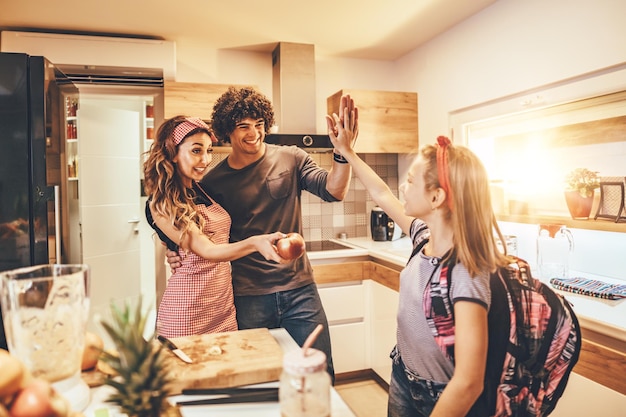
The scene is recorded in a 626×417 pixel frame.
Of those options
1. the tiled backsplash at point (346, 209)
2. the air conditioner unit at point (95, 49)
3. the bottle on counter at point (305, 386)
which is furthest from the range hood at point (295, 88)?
the bottle on counter at point (305, 386)

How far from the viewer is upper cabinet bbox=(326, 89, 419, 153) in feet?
11.0

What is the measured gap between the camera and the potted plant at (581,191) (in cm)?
214

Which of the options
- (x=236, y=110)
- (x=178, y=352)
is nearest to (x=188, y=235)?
(x=178, y=352)

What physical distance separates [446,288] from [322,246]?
2.35m

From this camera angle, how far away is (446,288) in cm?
109

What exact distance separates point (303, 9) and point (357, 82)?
1.20m

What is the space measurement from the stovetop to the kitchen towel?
5.20 ft

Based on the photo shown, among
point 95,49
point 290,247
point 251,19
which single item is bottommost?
point 290,247

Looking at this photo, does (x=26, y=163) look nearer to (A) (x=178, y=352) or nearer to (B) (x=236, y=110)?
(A) (x=178, y=352)

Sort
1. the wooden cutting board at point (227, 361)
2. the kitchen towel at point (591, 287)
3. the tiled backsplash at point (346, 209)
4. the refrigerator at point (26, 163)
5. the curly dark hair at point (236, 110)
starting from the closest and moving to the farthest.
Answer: the wooden cutting board at point (227, 361), the refrigerator at point (26, 163), the kitchen towel at point (591, 287), the curly dark hair at point (236, 110), the tiled backsplash at point (346, 209)

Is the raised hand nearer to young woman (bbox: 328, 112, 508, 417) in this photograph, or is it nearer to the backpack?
young woman (bbox: 328, 112, 508, 417)

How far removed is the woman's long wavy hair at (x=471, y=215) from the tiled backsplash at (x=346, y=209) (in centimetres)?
259

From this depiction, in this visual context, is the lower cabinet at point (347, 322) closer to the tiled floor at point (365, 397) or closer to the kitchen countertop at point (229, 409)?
the tiled floor at point (365, 397)

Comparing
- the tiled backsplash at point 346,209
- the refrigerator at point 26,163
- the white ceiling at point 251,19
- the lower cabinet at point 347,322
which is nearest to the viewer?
the refrigerator at point 26,163
